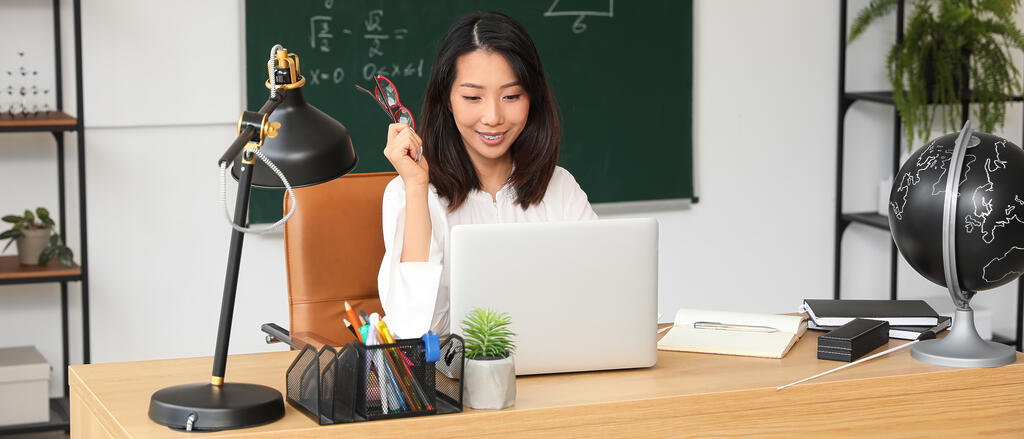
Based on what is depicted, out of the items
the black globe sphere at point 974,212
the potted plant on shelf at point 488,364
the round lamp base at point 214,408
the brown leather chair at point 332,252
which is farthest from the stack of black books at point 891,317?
the round lamp base at point 214,408

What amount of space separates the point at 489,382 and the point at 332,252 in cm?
86

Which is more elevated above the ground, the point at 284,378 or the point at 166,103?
the point at 166,103

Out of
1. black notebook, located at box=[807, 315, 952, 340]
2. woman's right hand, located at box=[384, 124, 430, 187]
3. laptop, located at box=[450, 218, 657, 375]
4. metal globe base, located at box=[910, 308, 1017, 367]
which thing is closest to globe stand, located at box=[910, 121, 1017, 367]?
metal globe base, located at box=[910, 308, 1017, 367]

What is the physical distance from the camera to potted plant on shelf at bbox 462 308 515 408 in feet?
4.83

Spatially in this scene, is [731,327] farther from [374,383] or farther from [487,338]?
[374,383]

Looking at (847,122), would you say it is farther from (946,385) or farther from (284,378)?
(284,378)

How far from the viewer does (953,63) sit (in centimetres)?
369

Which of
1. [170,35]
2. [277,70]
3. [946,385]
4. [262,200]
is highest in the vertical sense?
[170,35]

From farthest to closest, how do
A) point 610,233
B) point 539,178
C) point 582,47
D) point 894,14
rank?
1. point 894,14
2. point 582,47
3. point 539,178
4. point 610,233

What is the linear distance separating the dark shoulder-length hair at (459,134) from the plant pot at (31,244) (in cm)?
139

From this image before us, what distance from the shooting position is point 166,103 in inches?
129

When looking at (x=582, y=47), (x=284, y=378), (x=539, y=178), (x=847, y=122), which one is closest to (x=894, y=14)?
(x=847, y=122)

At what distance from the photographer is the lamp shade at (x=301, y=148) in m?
1.46

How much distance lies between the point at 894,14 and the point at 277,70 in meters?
2.99
